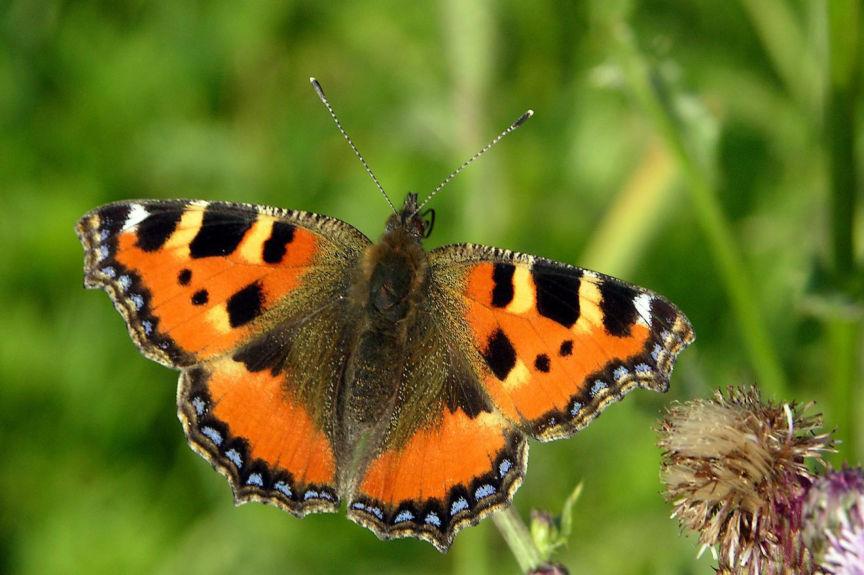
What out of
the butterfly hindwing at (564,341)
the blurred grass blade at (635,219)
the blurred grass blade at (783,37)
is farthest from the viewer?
the blurred grass blade at (783,37)

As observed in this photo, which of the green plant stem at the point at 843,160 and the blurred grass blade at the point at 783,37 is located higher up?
the blurred grass blade at the point at 783,37

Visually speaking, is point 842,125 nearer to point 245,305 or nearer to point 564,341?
point 564,341

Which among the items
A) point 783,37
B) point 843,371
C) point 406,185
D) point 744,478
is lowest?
point 744,478

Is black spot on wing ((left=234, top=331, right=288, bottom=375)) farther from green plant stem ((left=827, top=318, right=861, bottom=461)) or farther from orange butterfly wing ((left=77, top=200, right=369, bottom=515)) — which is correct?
green plant stem ((left=827, top=318, right=861, bottom=461))

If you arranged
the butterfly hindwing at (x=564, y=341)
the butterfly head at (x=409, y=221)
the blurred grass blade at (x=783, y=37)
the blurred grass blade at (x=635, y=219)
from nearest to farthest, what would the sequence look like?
1. the butterfly hindwing at (x=564, y=341)
2. the butterfly head at (x=409, y=221)
3. the blurred grass blade at (x=635, y=219)
4. the blurred grass blade at (x=783, y=37)

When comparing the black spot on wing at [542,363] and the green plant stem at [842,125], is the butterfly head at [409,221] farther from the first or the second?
the green plant stem at [842,125]

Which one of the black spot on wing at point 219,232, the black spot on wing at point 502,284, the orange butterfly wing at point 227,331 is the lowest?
the orange butterfly wing at point 227,331

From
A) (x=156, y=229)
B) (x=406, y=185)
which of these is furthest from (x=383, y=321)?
(x=406, y=185)

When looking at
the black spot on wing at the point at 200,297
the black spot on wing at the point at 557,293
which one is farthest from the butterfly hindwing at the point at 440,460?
the black spot on wing at the point at 200,297
